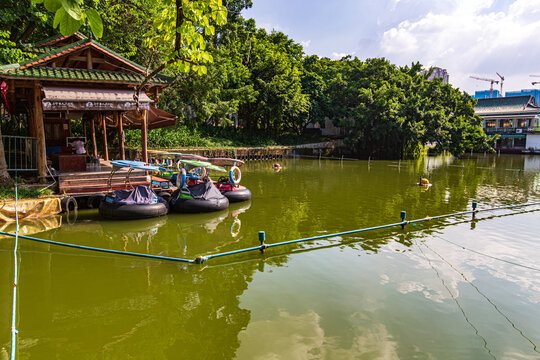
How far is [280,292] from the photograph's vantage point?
6.96 metres

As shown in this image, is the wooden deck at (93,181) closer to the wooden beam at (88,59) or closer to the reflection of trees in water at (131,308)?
the wooden beam at (88,59)

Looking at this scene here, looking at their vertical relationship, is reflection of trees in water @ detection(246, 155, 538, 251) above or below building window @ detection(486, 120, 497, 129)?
below

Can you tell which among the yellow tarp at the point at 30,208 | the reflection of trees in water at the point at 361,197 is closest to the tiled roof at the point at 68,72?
the yellow tarp at the point at 30,208

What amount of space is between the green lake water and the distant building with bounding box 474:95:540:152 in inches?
2103

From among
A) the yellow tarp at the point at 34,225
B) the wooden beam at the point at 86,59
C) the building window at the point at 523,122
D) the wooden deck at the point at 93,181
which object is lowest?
the yellow tarp at the point at 34,225

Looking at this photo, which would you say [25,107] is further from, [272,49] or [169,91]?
[272,49]

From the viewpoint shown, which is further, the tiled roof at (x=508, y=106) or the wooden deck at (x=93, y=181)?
the tiled roof at (x=508, y=106)

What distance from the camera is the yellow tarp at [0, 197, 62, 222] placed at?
34.8 feet

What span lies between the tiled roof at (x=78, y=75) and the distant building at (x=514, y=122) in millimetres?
60308

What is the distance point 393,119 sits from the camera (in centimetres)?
3931

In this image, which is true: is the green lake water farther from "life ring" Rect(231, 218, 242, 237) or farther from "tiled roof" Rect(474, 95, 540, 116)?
"tiled roof" Rect(474, 95, 540, 116)

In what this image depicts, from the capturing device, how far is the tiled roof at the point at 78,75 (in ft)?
38.3

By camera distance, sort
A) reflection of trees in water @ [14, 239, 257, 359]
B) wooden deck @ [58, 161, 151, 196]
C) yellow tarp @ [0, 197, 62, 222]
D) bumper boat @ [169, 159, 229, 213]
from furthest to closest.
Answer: bumper boat @ [169, 159, 229, 213]
wooden deck @ [58, 161, 151, 196]
yellow tarp @ [0, 197, 62, 222]
reflection of trees in water @ [14, 239, 257, 359]

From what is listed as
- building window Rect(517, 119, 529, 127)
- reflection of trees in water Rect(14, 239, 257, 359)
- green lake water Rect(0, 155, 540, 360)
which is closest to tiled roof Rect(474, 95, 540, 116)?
building window Rect(517, 119, 529, 127)
